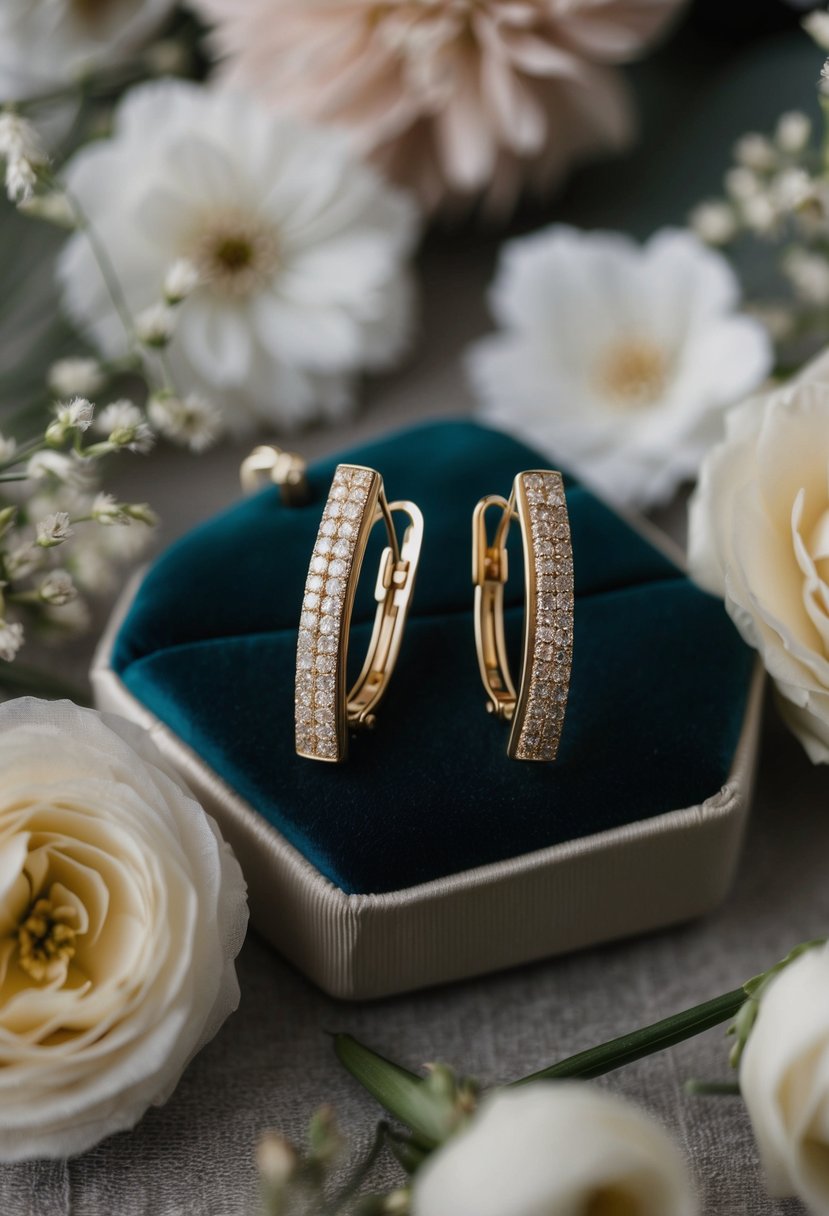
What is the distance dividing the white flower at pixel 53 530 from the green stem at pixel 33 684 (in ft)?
0.59

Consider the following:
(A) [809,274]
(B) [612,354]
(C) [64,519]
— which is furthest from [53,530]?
(A) [809,274]

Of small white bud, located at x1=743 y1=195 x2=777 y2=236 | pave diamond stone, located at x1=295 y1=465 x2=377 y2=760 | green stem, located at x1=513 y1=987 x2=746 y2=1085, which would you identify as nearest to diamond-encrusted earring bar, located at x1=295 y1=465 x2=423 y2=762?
pave diamond stone, located at x1=295 y1=465 x2=377 y2=760

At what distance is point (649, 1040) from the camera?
0.58m

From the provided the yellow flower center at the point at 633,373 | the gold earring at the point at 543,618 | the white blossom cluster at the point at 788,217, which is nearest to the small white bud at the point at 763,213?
the white blossom cluster at the point at 788,217

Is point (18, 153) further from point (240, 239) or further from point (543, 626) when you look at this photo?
point (543, 626)

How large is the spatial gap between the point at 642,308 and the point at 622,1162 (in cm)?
78

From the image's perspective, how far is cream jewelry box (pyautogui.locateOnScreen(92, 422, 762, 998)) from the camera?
2.16 ft

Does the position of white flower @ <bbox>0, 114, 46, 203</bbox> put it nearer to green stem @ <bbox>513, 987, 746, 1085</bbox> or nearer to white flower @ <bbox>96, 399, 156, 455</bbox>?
white flower @ <bbox>96, 399, 156, 455</bbox>

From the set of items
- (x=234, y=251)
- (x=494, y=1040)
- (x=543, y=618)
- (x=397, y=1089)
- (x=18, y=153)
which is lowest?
(x=494, y=1040)

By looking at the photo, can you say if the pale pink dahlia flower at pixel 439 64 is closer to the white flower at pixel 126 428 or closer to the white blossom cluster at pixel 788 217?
the white blossom cluster at pixel 788 217

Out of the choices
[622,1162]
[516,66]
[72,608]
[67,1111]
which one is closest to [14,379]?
[72,608]

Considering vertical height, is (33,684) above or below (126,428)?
below

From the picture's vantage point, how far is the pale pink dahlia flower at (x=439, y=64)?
963 millimetres

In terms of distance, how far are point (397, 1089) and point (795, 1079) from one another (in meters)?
0.20
